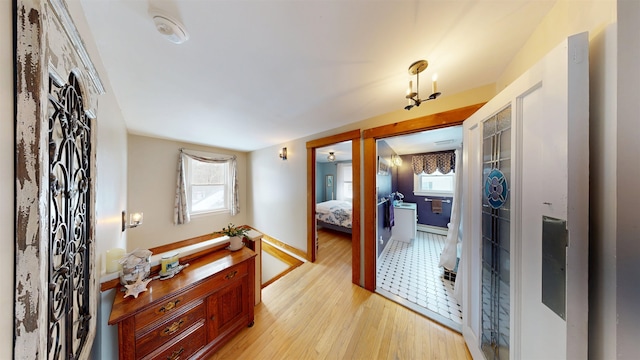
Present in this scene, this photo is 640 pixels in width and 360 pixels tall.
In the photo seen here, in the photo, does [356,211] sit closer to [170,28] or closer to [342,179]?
[170,28]

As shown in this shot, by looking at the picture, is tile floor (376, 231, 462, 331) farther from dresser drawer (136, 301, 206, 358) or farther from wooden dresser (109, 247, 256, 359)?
dresser drawer (136, 301, 206, 358)

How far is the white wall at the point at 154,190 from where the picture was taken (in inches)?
112

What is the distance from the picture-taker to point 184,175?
3.33 metres

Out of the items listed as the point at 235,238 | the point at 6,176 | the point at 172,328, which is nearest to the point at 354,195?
the point at 235,238

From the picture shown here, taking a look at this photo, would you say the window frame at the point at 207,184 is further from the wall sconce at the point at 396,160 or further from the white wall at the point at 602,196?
the white wall at the point at 602,196

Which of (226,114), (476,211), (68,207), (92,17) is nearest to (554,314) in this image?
(476,211)

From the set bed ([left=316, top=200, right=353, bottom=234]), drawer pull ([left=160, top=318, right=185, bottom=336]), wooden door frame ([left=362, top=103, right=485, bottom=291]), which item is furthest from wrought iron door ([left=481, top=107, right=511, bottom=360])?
bed ([left=316, top=200, right=353, bottom=234])

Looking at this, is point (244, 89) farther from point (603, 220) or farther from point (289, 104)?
point (603, 220)

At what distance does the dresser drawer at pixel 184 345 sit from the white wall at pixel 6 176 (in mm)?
1109

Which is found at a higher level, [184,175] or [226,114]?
[226,114]

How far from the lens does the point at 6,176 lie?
0.39 meters

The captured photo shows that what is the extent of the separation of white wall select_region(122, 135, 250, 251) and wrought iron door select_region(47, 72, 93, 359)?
2.73 meters

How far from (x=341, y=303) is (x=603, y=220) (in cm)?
194

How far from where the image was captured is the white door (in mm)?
599
